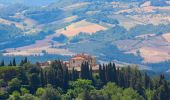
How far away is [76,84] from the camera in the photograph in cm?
10712

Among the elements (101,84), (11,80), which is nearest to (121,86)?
(101,84)

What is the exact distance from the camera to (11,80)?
340 ft

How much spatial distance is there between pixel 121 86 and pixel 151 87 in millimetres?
4534

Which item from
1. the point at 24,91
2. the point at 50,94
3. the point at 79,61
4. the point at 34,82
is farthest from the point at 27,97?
the point at 79,61

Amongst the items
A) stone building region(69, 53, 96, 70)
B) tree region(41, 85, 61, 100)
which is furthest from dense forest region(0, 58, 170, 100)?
stone building region(69, 53, 96, 70)

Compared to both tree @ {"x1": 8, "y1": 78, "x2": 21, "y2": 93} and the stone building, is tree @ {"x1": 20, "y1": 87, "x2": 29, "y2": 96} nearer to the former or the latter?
tree @ {"x1": 8, "y1": 78, "x2": 21, "y2": 93}

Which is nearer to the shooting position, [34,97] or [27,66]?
[34,97]

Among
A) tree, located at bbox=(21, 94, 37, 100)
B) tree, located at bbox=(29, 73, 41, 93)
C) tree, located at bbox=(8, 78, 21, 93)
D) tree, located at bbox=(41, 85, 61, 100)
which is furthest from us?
tree, located at bbox=(29, 73, 41, 93)

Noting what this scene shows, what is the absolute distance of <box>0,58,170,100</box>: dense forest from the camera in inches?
3937

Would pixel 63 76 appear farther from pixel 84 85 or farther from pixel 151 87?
pixel 151 87

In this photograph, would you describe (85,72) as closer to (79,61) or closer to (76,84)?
(76,84)

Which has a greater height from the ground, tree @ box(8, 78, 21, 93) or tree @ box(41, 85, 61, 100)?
tree @ box(8, 78, 21, 93)

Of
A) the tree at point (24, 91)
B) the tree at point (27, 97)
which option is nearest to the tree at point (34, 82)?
the tree at point (24, 91)

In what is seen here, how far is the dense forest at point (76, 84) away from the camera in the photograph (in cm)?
9999
